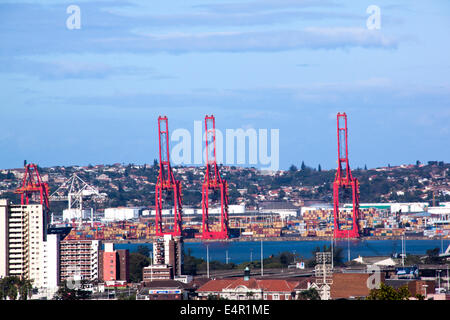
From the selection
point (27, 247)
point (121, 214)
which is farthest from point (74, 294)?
point (121, 214)

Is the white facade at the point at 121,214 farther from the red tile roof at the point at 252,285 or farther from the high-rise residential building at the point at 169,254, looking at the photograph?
the red tile roof at the point at 252,285

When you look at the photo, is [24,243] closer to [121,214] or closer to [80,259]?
[80,259]

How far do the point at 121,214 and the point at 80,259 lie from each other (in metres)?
33.8

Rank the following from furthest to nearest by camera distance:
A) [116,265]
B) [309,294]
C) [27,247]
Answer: [116,265] → [27,247] → [309,294]

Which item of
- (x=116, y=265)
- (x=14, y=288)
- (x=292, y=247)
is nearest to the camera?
(x=14, y=288)

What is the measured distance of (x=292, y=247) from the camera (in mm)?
44375

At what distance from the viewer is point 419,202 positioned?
63250 mm

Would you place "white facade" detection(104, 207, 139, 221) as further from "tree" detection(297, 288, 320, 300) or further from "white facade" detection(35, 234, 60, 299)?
"tree" detection(297, 288, 320, 300)

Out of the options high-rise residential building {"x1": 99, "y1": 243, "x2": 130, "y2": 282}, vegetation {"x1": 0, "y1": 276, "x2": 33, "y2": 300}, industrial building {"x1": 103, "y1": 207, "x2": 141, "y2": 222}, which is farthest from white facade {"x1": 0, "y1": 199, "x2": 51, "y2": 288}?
industrial building {"x1": 103, "y1": 207, "x2": 141, "y2": 222}

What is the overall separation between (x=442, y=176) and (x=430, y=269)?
49.1m

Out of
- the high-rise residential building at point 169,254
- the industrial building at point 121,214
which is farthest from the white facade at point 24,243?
the industrial building at point 121,214

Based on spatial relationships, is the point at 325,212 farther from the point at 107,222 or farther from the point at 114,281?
the point at 114,281

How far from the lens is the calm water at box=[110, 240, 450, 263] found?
36125 mm
